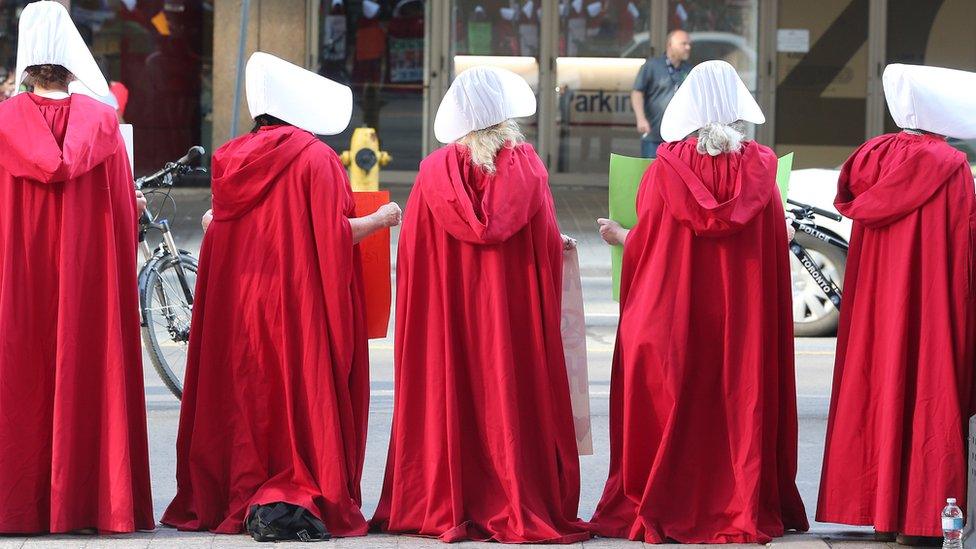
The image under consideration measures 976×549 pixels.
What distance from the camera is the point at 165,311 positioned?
8.36 m

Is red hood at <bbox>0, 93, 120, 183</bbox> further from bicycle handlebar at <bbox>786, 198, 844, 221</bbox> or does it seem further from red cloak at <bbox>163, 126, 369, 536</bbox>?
bicycle handlebar at <bbox>786, 198, 844, 221</bbox>

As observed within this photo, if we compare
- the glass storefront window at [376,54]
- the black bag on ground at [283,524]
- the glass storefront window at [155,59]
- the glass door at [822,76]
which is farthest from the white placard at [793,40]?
the black bag on ground at [283,524]

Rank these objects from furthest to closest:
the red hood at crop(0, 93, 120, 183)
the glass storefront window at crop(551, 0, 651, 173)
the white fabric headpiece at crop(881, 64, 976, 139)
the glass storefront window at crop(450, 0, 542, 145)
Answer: the glass storefront window at crop(450, 0, 542, 145) → the glass storefront window at crop(551, 0, 651, 173) → the white fabric headpiece at crop(881, 64, 976, 139) → the red hood at crop(0, 93, 120, 183)

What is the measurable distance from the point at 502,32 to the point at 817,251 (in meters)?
10.7

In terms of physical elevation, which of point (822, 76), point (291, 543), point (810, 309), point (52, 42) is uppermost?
point (52, 42)

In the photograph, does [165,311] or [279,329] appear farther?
[165,311]

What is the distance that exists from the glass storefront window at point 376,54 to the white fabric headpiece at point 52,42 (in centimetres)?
1512

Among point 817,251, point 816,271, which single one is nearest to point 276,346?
point 816,271

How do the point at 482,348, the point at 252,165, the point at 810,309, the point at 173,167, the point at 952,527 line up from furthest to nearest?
the point at 810,309
the point at 173,167
the point at 482,348
the point at 252,165
the point at 952,527

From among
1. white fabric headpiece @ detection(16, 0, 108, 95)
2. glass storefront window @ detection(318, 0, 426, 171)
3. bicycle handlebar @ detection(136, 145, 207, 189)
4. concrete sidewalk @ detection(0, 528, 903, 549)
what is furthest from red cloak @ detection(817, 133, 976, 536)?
glass storefront window @ detection(318, 0, 426, 171)

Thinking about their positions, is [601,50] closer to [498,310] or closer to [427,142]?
[427,142]

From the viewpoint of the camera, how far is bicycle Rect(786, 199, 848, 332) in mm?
9242

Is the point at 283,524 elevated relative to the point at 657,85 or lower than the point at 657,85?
lower

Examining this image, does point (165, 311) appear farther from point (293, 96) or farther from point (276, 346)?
point (293, 96)
